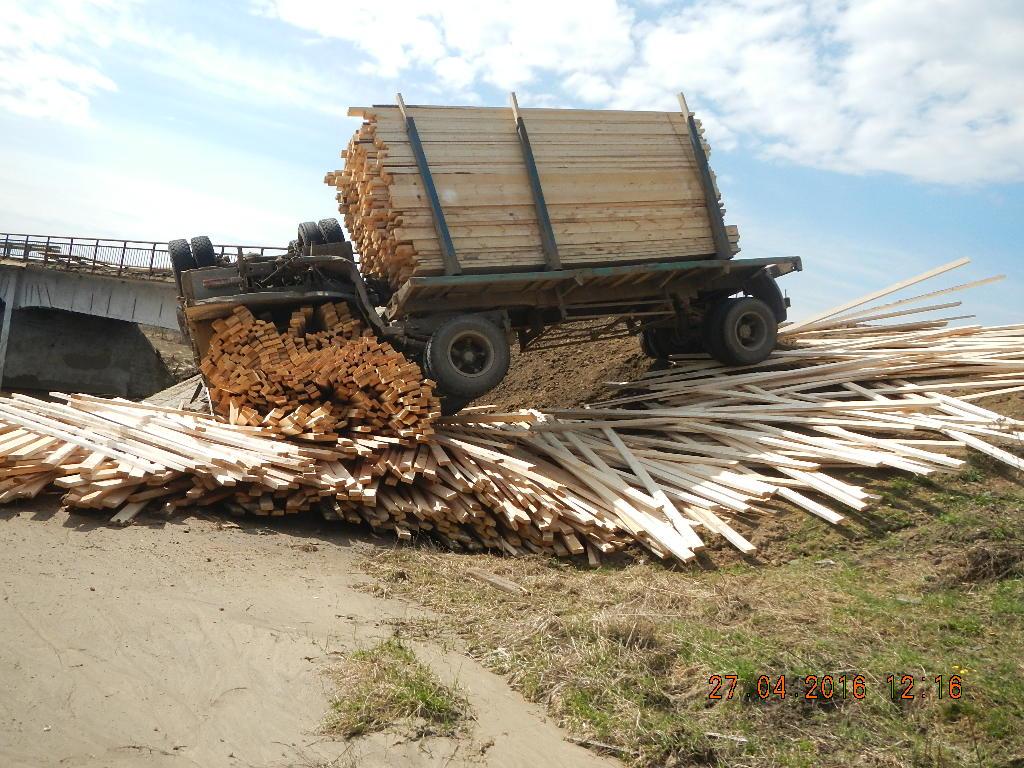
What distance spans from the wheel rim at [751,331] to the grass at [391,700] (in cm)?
792

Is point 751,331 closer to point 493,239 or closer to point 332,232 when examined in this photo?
point 493,239

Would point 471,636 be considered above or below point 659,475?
below

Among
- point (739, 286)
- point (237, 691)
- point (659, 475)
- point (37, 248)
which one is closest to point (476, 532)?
point (659, 475)

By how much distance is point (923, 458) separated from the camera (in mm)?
8312

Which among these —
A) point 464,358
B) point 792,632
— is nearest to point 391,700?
point 792,632

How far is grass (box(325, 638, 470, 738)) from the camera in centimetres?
454

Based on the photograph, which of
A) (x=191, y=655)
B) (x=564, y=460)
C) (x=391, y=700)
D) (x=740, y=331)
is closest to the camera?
(x=391, y=700)

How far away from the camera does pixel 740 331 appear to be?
39.0 ft

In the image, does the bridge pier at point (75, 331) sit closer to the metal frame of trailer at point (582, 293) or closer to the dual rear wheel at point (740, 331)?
the metal frame of trailer at point (582, 293)

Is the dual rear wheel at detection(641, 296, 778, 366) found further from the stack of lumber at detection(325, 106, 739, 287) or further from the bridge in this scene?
the bridge

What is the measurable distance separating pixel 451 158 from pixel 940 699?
7221 mm

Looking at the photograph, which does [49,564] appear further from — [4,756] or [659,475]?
[659,475]

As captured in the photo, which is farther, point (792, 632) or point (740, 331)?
point (740, 331)

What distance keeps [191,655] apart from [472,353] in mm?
5245
